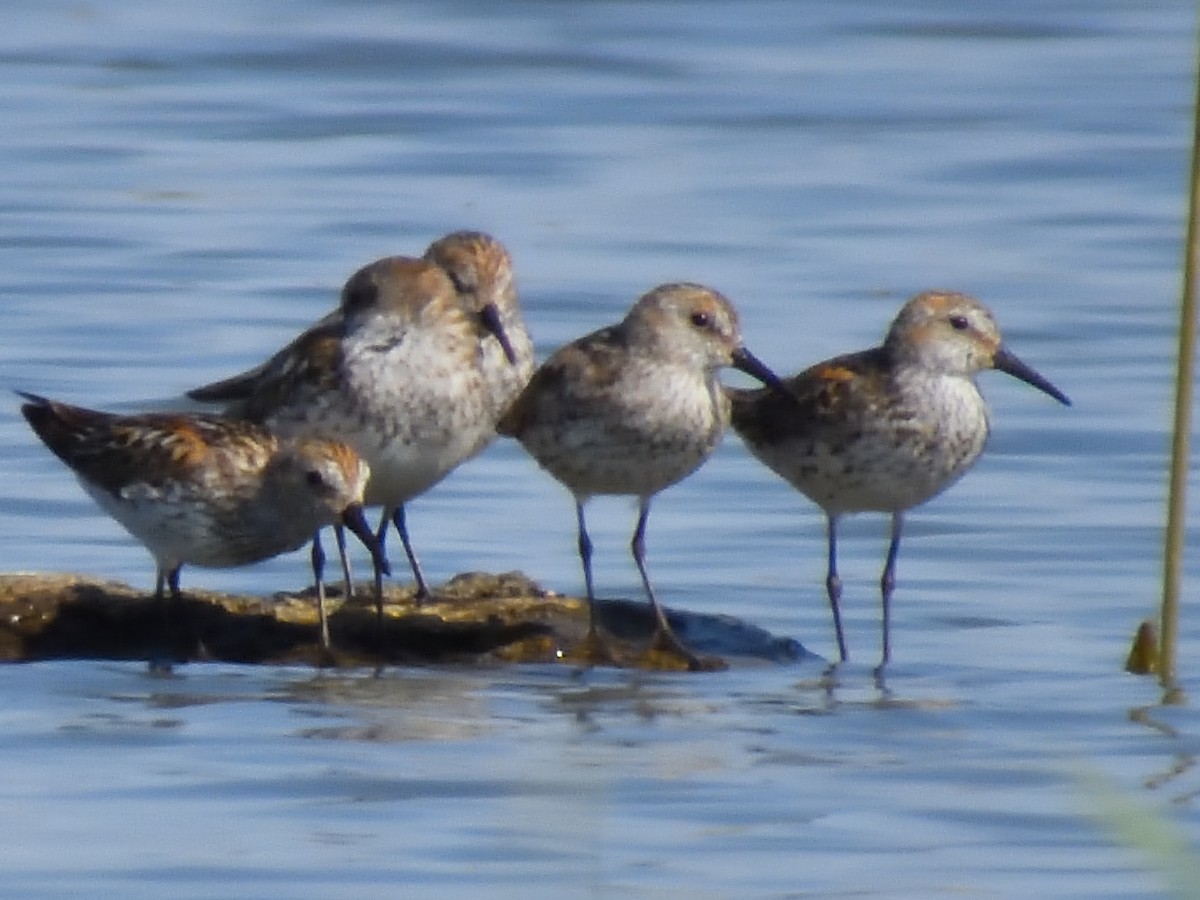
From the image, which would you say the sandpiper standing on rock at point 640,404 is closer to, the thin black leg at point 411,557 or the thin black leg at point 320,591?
the thin black leg at point 411,557

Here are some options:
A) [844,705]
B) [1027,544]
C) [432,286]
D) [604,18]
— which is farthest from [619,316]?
[604,18]

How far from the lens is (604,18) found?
27641 mm

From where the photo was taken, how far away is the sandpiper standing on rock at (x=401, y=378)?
10.9 metres

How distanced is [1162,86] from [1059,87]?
0.75 meters

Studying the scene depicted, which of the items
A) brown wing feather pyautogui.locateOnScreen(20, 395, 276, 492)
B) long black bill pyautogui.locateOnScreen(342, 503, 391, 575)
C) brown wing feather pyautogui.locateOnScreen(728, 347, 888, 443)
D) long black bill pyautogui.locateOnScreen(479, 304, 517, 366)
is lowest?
long black bill pyautogui.locateOnScreen(342, 503, 391, 575)

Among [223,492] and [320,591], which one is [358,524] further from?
[223,492]

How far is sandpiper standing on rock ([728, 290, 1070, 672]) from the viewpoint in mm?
11008

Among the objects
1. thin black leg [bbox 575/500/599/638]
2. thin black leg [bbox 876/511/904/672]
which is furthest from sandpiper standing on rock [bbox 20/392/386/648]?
thin black leg [bbox 876/511/904/672]

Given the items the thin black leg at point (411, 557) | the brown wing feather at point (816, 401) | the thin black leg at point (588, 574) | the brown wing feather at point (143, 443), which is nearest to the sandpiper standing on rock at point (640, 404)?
the thin black leg at point (588, 574)

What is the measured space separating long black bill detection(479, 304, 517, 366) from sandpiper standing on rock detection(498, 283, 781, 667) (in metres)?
0.27

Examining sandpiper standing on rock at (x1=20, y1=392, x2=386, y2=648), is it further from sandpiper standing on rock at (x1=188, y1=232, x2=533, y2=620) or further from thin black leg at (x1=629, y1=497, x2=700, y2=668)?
thin black leg at (x1=629, y1=497, x2=700, y2=668)

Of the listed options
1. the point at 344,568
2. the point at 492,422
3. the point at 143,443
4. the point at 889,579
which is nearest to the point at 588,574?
the point at 492,422

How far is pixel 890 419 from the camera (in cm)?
1101

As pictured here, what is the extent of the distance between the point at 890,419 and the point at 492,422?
1319mm
